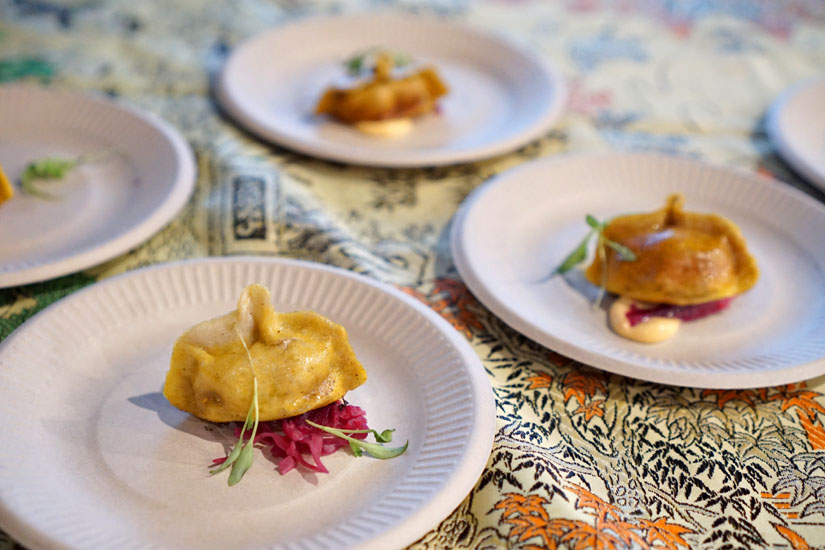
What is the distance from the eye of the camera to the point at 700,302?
150 cm

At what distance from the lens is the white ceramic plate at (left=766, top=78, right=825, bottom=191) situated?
202cm

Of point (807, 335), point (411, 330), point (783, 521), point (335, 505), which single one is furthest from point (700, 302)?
point (335, 505)

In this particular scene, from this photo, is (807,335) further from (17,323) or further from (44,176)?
(44,176)

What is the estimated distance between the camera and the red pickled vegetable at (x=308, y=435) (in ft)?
3.73

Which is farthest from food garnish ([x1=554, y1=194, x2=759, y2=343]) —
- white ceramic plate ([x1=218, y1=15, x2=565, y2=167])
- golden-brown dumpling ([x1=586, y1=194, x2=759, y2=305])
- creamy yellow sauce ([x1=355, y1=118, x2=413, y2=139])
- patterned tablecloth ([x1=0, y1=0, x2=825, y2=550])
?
creamy yellow sauce ([x1=355, y1=118, x2=413, y2=139])

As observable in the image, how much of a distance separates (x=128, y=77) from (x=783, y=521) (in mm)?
→ 2081

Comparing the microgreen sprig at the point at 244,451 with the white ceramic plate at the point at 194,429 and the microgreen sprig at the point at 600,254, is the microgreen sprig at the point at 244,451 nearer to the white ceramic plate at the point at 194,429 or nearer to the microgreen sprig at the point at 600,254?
the white ceramic plate at the point at 194,429

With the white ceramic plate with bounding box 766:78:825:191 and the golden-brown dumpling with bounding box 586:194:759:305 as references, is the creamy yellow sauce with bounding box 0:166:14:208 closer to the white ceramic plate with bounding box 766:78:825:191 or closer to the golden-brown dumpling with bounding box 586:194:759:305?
the golden-brown dumpling with bounding box 586:194:759:305

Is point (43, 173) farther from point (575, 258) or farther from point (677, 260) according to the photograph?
point (677, 260)

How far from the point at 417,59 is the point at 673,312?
1.36 meters

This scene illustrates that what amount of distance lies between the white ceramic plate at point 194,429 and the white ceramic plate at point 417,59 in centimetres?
Answer: 62

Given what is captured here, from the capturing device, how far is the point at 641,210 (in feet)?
6.16

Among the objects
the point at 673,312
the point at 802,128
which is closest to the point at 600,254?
the point at 673,312

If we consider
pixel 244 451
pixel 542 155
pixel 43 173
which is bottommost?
pixel 542 155
